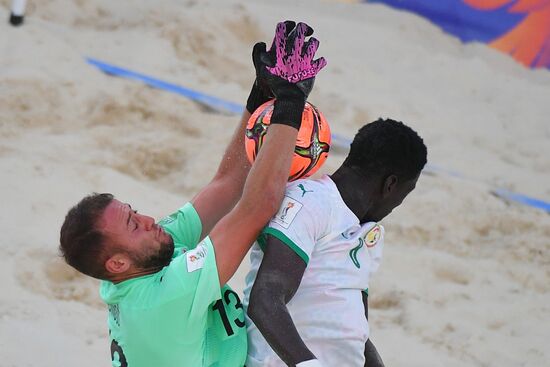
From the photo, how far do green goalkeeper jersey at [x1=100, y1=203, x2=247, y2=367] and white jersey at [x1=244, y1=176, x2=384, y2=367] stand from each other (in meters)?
0.10

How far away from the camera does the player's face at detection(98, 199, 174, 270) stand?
2482 mm

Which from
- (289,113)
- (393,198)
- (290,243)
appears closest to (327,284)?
(290,243)

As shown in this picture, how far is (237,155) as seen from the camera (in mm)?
3053

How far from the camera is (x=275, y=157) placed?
2477 mm

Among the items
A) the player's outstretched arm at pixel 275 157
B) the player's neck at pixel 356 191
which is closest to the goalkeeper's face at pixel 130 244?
the player's outstretched arm at pixel 275 157

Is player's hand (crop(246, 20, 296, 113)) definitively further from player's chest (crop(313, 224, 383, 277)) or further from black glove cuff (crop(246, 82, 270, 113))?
player's chest (crop(313, 224, 383, 277))

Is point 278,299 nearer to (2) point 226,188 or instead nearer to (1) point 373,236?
(1) point 373,236

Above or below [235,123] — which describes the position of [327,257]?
above

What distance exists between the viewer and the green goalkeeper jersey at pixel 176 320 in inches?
96.0

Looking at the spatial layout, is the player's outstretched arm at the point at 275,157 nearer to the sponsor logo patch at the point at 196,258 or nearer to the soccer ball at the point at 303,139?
the sponsor logo patch at the point at 196,258

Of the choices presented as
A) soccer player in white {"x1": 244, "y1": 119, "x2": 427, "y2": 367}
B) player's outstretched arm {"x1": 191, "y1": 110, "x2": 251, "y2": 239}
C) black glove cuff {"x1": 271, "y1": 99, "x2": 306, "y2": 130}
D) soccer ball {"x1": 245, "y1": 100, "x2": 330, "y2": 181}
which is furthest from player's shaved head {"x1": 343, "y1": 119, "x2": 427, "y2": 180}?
player's outstretched arm {"x1": 191, "y1": 110, "x2": 251, "y2": 239}

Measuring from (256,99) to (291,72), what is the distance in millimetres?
401

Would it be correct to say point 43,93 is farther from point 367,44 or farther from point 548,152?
point 548,152

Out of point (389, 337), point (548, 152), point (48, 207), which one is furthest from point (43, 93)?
point (548, 152)
